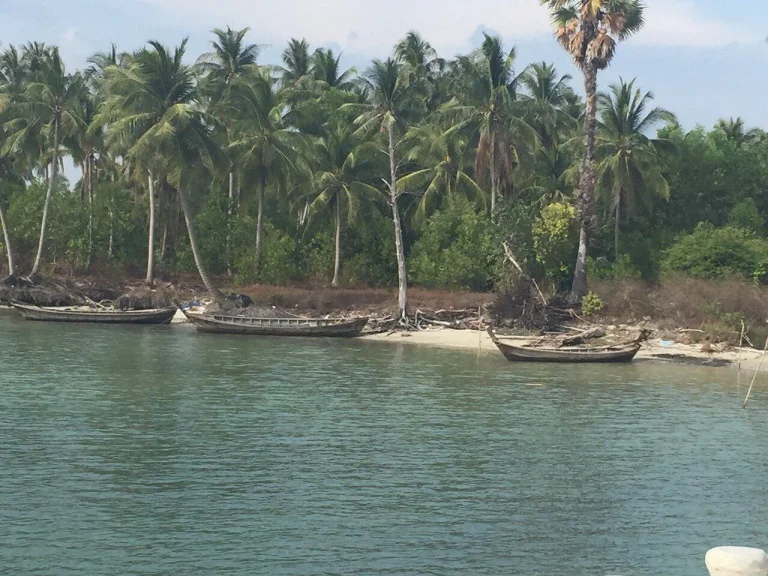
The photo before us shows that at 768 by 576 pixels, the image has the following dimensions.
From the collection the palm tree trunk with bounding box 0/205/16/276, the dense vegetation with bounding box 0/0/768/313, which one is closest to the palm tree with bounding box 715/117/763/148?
the dense vegetation with bounding box 0/0/768/313

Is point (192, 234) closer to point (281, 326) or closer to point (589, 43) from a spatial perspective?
point (281, 326)

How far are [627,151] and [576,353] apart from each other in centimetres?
2037

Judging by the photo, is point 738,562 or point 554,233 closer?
point 738,562

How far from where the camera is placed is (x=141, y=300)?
54.4m

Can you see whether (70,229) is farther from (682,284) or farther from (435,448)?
(435,448)

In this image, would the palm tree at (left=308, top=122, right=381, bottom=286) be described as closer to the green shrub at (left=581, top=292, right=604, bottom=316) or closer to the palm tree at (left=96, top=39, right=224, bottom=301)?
the palm tree at (left=96, top=39, right=224, bottom=301)

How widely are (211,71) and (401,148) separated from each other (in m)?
14.0

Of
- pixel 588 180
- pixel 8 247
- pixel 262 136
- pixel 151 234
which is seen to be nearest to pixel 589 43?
pixel 588 180

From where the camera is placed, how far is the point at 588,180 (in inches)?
1896

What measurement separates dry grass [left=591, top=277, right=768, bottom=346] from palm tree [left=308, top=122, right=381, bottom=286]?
15341 mm

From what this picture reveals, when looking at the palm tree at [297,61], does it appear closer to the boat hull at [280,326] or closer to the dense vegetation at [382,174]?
the dense vegetation at [382,174]

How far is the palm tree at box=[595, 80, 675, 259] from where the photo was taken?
181ft

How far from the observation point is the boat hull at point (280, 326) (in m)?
47.9

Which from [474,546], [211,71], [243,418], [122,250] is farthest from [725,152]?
[474,546]
